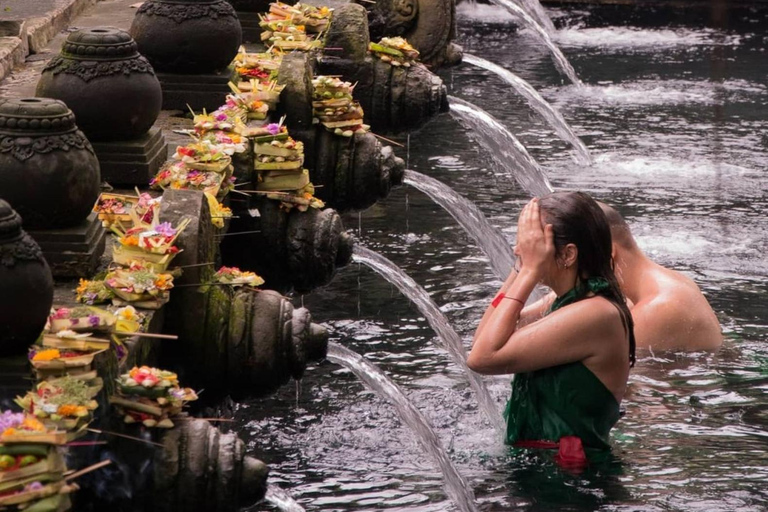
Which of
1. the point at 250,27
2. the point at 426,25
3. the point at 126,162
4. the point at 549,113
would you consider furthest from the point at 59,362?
the point at 549,113

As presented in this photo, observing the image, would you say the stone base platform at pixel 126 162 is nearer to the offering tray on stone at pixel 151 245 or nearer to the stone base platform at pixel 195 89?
the offering tray on stone at pixel 151 245

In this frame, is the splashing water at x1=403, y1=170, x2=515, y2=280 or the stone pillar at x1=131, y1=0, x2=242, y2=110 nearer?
the stone pillar at x1=131, y1=0, x2=242, y2=110

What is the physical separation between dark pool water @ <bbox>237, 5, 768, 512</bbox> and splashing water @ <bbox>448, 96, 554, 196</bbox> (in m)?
0.16

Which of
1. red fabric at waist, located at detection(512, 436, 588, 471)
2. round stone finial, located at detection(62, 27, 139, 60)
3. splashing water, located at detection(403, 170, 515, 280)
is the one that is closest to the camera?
red fabric at waist, located at detection(512, 436, 588, 471)

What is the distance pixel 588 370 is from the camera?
19.1 feet

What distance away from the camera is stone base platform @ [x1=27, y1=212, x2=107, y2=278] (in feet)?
18.5

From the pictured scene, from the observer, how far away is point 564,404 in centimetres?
592

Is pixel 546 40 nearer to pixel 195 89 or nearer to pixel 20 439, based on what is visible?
pixel 195 89

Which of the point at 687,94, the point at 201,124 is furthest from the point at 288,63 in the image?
the point at 687,94

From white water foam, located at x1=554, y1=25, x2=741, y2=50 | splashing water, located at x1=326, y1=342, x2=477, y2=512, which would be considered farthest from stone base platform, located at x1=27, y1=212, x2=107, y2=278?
white water foam, located at x1=554, y1=25, x2=741, y2=50

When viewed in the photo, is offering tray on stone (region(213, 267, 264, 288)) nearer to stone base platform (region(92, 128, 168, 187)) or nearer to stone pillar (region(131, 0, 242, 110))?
Answer: stone base platform (region(92, 128, 168, 187))

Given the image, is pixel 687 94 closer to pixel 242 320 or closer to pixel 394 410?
pixel 394 410

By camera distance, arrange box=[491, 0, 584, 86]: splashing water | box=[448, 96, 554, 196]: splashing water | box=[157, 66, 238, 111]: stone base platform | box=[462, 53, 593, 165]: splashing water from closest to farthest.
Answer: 1. box=[157, 66, 238, 111]: stone base platform
2. box=[448, 96, 554, 196]: splashing water
3. box=[462, 53, 593, 165]: splashing water
4. box=[491, 0, 584, 86]: splashing water

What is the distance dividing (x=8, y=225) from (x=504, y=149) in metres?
8.06
